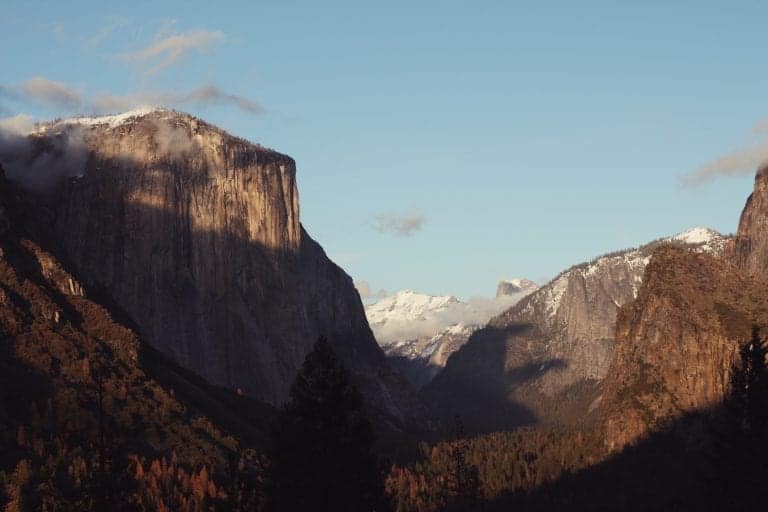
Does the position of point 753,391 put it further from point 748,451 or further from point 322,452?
point 322,452

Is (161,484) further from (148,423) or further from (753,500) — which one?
(753,500)

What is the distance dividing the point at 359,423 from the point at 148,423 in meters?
152

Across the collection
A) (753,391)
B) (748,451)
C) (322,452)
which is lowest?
(748,451)

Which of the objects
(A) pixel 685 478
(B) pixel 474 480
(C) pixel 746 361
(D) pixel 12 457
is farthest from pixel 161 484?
(C) pixel 746 361

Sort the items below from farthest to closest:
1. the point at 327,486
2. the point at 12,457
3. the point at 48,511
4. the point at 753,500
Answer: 1. the point at 12,457
2. the point at 48,511
3. the point at 753,500
4. the point at 327,486

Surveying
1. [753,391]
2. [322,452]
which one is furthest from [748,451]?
[322,452]

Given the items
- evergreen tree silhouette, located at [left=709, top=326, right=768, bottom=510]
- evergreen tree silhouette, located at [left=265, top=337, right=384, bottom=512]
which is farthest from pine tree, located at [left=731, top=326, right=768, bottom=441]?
evergreen tree silhouette, located at [left=265, top=337, right=384, bottom=512]

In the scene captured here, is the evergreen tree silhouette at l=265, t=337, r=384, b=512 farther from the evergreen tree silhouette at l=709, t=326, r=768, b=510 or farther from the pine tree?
the pine tree

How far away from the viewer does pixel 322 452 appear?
52531 mm

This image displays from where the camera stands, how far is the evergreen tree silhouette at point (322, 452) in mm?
52125

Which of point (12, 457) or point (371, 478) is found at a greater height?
point (12, 457)

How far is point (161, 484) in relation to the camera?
6555 inches

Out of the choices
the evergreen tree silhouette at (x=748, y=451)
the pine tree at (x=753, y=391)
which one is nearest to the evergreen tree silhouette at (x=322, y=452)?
the evergreen tree silhouette at (x=748, y=451)

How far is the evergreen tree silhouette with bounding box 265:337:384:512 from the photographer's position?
171ft
